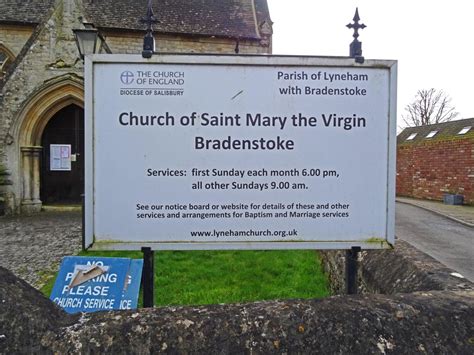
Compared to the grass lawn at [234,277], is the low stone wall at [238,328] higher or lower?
higher

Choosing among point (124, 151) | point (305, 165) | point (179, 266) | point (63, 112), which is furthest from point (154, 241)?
point (63, 112)

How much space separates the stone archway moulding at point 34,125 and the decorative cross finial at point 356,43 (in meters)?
11.3

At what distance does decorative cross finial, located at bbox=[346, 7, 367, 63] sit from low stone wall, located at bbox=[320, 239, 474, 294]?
1.65m

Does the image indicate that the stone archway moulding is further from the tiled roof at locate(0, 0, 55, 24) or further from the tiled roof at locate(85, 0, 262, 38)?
the tiled roof at locate(0, 0, 55, 24)

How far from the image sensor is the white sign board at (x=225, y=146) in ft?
7.47

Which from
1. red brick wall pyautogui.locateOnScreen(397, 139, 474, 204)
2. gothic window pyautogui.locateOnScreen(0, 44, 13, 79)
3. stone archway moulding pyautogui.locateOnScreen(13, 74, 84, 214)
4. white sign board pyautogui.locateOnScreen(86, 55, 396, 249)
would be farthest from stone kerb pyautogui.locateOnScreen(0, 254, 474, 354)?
gothic window pyautogui.locateOnScreen(0, 44, 13, 79)

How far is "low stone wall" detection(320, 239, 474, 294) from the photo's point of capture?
2.25 m

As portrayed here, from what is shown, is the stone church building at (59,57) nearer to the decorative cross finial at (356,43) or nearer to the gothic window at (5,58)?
the gothic window at (5,58)

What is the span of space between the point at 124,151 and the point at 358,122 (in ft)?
5.57

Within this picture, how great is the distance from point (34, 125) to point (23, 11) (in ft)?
26.4

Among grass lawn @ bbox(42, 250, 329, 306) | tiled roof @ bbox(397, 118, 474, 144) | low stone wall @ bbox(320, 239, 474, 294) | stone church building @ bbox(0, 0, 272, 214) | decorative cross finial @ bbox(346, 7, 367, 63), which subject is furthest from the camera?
tiled roof @ bbox(397, 118, 474, 144)

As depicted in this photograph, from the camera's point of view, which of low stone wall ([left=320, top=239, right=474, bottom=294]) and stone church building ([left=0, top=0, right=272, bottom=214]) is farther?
stone church building ([left=0, top=0, right=272, bottom=214])

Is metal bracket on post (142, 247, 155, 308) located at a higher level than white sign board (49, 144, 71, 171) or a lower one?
lower

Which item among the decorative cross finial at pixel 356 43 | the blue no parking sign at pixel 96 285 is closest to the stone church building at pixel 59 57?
the decorative cross finial at pixel 356 43
